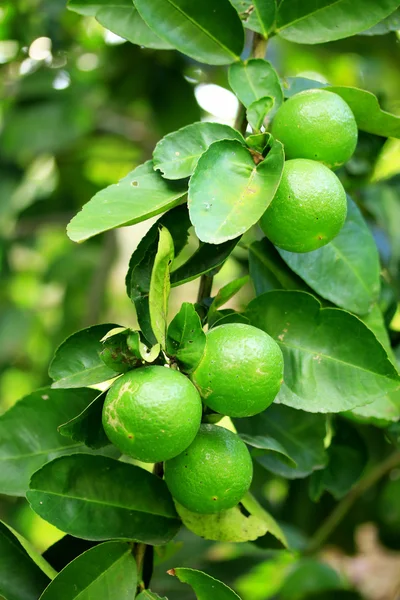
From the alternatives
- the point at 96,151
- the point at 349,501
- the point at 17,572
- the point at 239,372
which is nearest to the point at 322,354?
the point at 239,372

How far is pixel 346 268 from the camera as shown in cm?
68

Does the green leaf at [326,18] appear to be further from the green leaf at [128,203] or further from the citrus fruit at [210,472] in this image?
the citrus fruit at [210,472]

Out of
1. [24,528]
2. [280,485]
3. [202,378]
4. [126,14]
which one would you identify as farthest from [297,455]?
[24,528]

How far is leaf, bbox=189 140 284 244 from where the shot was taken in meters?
0.51

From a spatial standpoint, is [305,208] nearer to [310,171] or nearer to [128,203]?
[310,171]

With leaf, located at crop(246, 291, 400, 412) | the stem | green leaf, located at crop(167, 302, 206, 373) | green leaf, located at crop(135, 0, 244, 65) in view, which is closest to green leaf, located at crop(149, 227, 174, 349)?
green leaf, located at crop(167, 302, 206, 373)

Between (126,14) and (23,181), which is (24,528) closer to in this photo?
(23,181)

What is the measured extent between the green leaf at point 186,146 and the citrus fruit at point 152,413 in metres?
0.18

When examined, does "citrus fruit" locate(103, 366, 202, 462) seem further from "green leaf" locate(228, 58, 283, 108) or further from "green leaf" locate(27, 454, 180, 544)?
"green leaf" locate(228, 58, 283, 108)

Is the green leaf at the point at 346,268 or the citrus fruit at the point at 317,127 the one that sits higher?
the citrus fruit at the point at 317,127

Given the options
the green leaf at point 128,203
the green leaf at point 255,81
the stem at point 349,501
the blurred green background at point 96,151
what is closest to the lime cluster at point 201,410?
the green leaf at point 128,203

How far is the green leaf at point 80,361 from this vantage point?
56 cm

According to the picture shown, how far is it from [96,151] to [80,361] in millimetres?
1320

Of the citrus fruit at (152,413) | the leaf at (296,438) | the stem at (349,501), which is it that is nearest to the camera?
the citrus fruit at (152,413)
